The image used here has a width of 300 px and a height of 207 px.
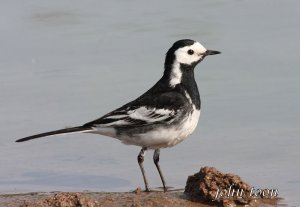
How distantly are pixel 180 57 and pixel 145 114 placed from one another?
2.71ft

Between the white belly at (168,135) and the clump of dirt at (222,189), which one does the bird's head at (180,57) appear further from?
the clump of dirt at (222,189)

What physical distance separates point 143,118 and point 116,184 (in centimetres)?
74

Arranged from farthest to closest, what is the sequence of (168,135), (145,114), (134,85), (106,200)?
(134,85) < (145,114) < (168,135) < (106,200)

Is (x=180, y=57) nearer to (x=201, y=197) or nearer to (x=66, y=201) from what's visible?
(x=201, y=197)

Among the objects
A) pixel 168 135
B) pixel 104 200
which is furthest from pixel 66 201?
pixel 168 135

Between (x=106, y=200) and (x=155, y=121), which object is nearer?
(x=106, y=200)

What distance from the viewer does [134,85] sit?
1206 centimetres

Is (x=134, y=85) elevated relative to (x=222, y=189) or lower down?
elevated

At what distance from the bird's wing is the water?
475 millimetres

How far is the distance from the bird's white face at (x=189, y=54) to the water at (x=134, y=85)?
0.84m

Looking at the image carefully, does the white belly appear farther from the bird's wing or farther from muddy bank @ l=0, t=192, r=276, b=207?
muddy bank @ l=0, t=192, r=276, b=207

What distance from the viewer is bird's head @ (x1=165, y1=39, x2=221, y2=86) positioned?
10.5 m

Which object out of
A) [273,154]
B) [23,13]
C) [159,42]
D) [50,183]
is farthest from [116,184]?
[23,13]

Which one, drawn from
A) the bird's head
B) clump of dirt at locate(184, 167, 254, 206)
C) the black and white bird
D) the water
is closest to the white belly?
the black and white bird
